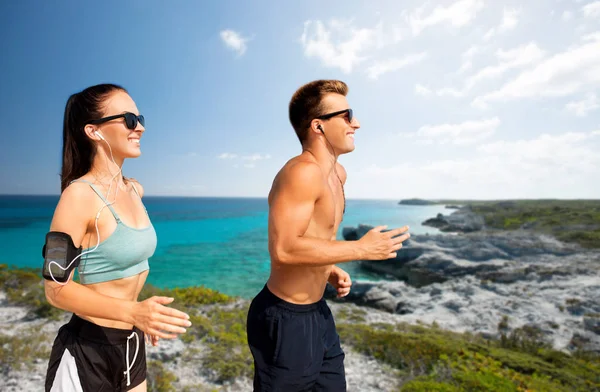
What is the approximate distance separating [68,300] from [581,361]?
10.1 m

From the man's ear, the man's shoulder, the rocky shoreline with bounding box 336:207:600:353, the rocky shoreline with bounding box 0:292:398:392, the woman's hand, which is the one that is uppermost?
the man's ear

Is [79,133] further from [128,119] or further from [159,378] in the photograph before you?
[159,378]

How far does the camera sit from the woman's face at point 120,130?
2016 mm

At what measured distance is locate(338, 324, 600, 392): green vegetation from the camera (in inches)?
210

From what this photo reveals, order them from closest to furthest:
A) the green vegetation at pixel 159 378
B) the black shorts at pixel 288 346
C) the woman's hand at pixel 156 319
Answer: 1. the woman's hand at pixel 156 319
2. the black shorts at pixel 288 346
3. the green vegetation at pixel 159 378

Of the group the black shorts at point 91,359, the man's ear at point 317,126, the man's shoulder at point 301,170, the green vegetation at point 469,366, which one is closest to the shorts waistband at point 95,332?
the black shorts at point 91,359

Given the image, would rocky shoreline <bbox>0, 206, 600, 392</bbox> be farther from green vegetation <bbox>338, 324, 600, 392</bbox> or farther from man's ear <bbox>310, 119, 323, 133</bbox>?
man's ear <bbox>310, 119, 323, 133</bbox>

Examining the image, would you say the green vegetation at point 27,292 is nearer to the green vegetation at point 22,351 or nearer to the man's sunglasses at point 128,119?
the green vegetation at point 22,351

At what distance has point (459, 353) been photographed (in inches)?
263

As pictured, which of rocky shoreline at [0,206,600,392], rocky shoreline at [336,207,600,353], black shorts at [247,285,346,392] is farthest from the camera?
rocky shoreline at [336,207,600,353]

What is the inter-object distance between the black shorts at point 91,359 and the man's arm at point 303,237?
1122 millimetres

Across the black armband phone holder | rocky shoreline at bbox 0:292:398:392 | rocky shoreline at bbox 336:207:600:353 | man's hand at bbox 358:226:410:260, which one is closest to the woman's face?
the black armband phone holder

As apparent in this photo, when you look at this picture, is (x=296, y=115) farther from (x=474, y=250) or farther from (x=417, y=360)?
(x=474, y=250)

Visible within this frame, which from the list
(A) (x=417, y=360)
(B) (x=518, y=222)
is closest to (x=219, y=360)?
(A) (x=417, y=360)
